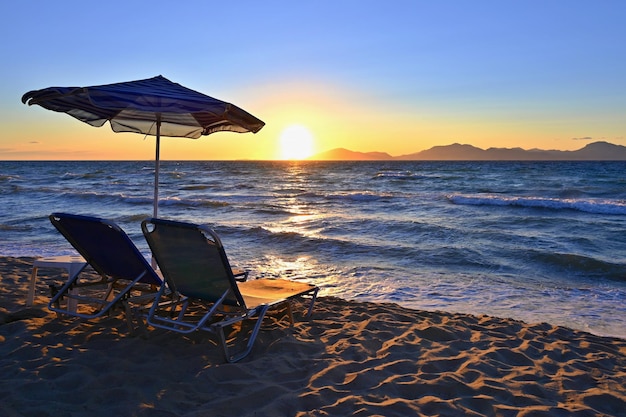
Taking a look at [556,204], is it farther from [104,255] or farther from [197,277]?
[104,255]

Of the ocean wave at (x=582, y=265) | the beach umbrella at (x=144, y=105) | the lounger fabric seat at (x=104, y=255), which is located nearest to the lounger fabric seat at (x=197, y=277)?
the lounger fabric seat at (x=104, y=255)

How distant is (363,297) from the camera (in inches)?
268

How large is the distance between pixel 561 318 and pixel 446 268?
3.13m

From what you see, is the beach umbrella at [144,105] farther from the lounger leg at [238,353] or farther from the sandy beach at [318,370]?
the sandy beach at [318,370]

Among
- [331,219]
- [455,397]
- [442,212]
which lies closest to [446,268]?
[455,397]

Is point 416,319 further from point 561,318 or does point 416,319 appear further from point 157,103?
point 157,103

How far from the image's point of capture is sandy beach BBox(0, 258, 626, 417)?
10.5 ft

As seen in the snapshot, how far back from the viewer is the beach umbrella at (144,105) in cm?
410

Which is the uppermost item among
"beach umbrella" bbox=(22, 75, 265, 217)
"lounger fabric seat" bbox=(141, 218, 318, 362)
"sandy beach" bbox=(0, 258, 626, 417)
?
"beach umbrella" bbox=(22, 75, 265, 217)

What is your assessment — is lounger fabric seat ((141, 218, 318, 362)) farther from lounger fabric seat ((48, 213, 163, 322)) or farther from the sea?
the sea

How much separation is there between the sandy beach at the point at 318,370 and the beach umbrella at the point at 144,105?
80.3 inches

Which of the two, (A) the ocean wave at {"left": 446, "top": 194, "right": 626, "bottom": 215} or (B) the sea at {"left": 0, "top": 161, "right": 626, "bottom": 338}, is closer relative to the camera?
(B) the sea at {"left": 0, "top": 161, "right": 626, "bottom": 338}

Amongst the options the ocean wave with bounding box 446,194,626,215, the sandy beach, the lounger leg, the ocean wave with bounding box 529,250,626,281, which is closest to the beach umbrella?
the lounger leg

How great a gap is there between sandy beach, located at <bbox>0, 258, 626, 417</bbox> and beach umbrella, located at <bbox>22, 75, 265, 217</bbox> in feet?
6.69
